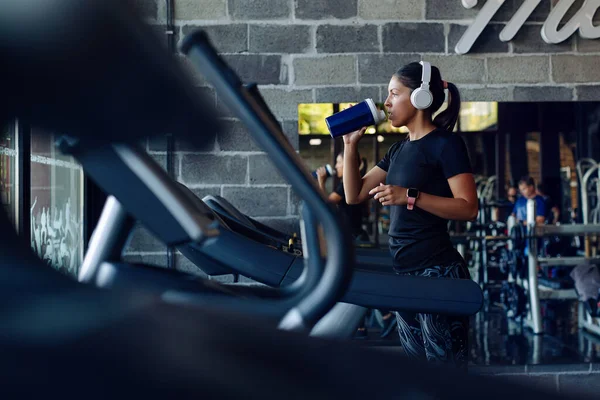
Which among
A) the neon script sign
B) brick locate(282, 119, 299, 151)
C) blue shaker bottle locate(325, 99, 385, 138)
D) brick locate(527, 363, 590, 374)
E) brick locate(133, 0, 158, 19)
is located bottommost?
brick locate(527, 363, 590, 374)

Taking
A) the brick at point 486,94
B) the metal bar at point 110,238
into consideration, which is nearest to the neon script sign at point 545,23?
the brick at point 486,94

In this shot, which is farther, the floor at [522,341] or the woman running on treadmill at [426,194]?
the floor at [522,341]

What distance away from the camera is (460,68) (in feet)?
13.1

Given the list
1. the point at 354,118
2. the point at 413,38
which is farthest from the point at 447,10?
the point at 354,118

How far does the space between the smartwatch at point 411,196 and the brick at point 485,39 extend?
91.5 inches

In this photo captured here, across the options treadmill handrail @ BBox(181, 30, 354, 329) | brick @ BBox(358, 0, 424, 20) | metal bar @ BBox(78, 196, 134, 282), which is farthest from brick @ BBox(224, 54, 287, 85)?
treadmill handrail @ BBox(181, 30, 354, 329)

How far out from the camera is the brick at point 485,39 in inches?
158

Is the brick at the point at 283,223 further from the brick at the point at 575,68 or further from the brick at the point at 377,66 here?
the brick at the point at 575,68

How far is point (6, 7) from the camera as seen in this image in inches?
12.8

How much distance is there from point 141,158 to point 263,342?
23 cm

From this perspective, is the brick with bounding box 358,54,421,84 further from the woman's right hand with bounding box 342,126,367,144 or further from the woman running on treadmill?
the woman's right hand with bounding box 342,126,367,144

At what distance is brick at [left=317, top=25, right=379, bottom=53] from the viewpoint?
3953mm

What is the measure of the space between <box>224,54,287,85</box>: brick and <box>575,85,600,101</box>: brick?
5.66ft

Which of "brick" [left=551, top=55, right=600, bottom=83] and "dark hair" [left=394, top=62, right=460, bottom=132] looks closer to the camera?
"dark hair" [left=394, top=62, right=460, bottom=132]
